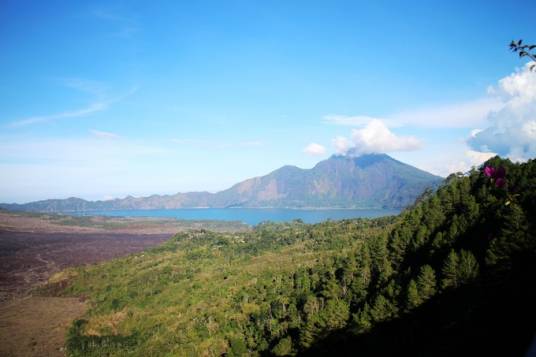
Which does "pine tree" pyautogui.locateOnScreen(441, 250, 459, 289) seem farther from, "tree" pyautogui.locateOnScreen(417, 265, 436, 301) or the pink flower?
the pink flower

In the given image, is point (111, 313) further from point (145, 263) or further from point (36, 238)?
point (36, 238)

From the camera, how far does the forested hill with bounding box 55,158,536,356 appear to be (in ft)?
82.5

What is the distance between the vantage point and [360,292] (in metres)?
53.6

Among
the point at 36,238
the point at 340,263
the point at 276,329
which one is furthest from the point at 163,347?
the point at 36,238

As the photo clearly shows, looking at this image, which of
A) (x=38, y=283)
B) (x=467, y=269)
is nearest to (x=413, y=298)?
(x=467, y=269)

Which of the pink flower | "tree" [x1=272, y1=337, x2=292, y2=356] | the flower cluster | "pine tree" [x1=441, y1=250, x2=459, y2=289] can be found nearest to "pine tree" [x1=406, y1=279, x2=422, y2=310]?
"pine tree" [x1=441, y1=250, x2=459, y2=289]

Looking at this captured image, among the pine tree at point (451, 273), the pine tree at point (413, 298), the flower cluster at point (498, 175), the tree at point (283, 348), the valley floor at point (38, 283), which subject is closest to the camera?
the flower cluster at point (498, 175)

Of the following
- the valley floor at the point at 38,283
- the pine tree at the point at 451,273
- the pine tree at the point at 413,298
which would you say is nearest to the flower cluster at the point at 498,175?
the pine tree at the point at 413,298

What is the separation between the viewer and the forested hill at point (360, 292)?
2516 centimetres

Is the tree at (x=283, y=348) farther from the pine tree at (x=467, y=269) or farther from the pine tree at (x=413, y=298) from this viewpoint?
the pine tree at (x=467, y=269)

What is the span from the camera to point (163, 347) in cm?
6538

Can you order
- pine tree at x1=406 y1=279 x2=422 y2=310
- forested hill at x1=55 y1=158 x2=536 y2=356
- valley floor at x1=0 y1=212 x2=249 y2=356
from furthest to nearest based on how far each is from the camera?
valley floor at x1=0 y1=212 x2=249 y2=356 < pine tree at x1=406 y1=279 x2=422 y2=310 < forested hill at x1=55 y1=158 x2=536 y2=356

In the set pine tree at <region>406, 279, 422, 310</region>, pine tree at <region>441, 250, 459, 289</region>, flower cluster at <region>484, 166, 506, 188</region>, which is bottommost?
pine tree at <region>406, 279, 422, 310</region>

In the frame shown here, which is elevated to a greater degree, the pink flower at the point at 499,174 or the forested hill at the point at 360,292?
the pink flower at the point at 499,174
